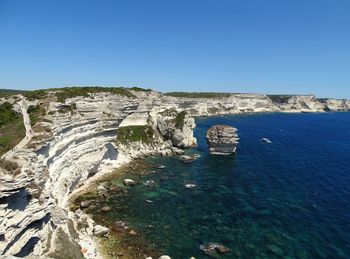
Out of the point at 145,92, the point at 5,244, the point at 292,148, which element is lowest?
the point at 292,148

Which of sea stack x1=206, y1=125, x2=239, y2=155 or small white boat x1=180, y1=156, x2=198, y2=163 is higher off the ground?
sea stack x1=206, y1=125, x2=239, y2=155

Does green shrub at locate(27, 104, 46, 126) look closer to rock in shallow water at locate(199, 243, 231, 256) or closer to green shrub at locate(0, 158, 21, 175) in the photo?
green shrub at locate(0, 158, 21, 175)

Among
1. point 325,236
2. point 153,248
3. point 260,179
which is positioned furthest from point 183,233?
point 260,179

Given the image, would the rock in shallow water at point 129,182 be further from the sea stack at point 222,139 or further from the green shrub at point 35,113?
the sea stack at point 222,139

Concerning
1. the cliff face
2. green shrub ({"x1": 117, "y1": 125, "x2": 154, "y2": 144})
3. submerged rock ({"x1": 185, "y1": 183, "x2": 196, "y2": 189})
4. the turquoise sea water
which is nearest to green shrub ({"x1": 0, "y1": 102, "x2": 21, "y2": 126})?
the cliff face

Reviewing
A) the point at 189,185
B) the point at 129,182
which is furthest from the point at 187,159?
the point at 129,182

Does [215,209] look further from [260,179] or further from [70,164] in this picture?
[70,164]

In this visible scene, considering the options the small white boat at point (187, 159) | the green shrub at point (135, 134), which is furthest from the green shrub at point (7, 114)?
the small white boat at point (187, 159)
